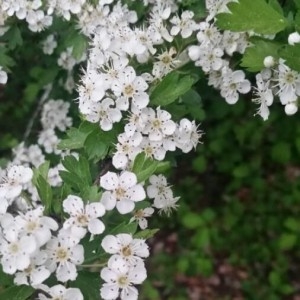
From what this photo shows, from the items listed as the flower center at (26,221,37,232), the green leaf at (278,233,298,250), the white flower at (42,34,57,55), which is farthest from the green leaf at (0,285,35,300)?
the green leaf at (278,233,298,250)

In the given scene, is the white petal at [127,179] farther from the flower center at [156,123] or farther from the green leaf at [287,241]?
the green leaf at [287,241]

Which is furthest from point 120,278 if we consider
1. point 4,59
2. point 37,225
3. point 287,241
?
point 287,241

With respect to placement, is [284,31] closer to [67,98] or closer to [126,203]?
[126,203]

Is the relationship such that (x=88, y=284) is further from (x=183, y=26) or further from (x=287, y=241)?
(x=287, y=241)

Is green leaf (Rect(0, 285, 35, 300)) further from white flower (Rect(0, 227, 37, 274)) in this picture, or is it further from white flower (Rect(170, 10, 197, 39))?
white flower (Rect(170, 10, 197, 39))

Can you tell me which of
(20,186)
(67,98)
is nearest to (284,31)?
(20,186)

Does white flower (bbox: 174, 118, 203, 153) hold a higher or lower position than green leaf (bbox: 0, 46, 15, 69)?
lower
